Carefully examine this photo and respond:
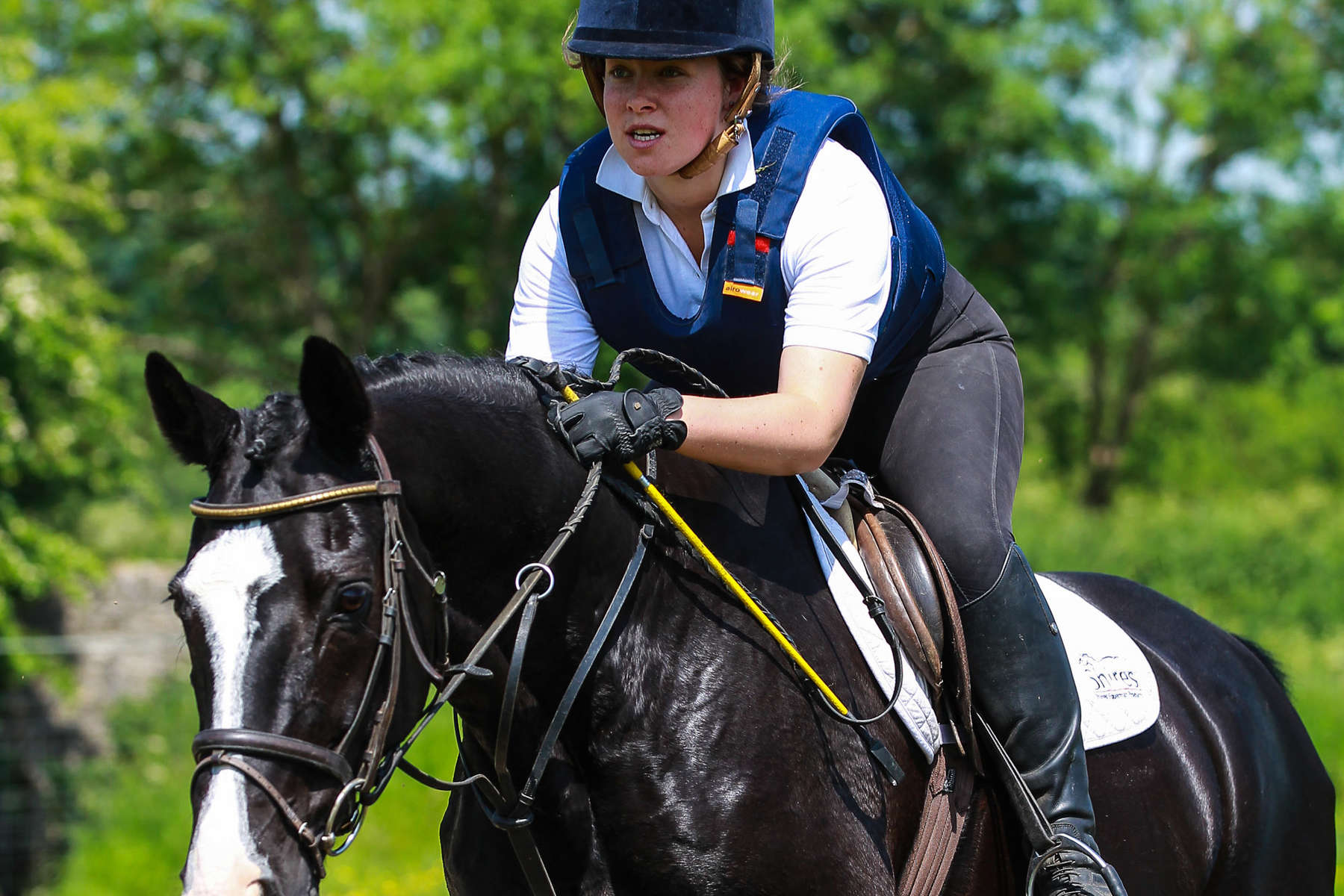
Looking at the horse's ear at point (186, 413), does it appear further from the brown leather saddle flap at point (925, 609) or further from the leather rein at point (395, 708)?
the brown leather saddle flap at point (925, 609)

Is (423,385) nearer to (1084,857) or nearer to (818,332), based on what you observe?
(818,332)

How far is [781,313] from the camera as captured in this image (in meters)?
2.92

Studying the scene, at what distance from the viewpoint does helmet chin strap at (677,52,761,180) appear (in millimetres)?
2861

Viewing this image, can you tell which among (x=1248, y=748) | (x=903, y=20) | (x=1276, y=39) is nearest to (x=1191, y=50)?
(x=1276, y=39)

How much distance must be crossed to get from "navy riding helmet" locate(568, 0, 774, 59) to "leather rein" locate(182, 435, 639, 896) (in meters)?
0.89

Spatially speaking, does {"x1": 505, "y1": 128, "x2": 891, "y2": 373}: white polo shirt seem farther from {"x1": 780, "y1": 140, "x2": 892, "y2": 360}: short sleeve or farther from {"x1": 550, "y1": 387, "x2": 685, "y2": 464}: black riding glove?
{"x1": 550, "y1": 387, "x2": 685, "y2": 464}: black riding glove

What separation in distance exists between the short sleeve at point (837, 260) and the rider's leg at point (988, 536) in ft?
1.53

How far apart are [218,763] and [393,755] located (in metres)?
0.33

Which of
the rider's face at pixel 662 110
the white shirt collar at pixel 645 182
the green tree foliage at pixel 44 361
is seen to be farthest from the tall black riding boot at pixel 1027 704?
the green tree foliage at pixel 44 361

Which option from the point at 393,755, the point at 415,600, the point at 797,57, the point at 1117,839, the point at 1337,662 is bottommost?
the point at 1337,662

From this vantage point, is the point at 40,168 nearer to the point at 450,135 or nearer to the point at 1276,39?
the point at 450,135

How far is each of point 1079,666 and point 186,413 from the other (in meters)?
2.28

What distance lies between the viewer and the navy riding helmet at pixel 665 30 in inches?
108

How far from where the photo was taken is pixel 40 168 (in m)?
12.4
